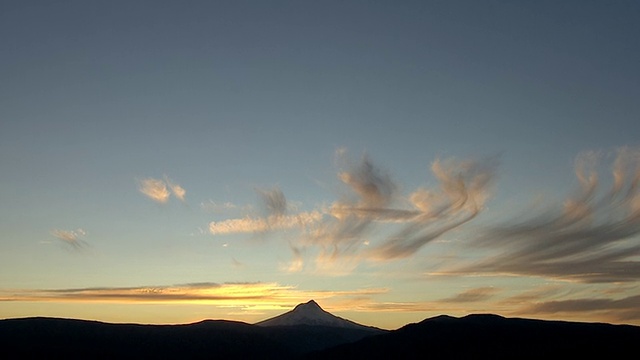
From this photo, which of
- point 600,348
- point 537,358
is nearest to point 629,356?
point 600,348

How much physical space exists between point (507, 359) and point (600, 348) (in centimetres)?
2992

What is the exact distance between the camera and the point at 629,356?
18788cm

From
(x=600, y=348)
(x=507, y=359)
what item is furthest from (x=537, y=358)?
(x=600, y=348)

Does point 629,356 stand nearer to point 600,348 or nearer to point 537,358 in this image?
point 600,348

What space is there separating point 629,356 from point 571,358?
17.0m

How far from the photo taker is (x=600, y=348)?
198500 millimetres

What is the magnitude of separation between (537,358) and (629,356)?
26.7 meters

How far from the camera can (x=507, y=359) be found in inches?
7859

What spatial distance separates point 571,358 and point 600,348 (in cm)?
1530

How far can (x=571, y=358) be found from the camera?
624 ft

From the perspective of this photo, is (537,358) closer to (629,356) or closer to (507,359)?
(507,359)

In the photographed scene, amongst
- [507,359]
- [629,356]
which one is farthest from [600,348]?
[507,359]

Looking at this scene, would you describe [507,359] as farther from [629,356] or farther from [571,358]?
[629,356]

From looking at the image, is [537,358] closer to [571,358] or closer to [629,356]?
[571,358]
